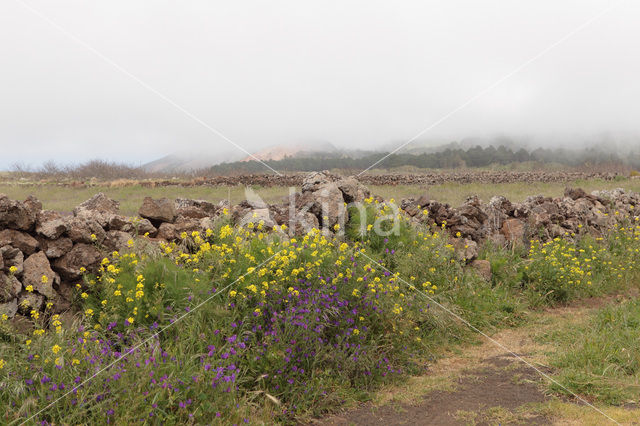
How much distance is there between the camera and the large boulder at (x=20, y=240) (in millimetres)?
4949

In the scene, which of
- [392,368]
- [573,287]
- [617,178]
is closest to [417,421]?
[392,368]

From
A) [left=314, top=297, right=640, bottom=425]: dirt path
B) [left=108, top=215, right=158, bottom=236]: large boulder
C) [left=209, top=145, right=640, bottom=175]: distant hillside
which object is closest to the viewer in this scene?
[left=314, top=297, right=640, bottom=425]: dirt path

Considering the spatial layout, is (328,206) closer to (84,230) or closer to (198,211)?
(198,211)

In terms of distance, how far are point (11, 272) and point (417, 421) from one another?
383cm

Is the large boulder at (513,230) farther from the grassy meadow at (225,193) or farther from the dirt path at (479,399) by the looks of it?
the grassy meadow at (225,193)

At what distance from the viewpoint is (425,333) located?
6188 millimetres

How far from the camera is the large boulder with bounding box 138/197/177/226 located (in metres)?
6.56

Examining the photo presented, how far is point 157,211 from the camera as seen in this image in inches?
261

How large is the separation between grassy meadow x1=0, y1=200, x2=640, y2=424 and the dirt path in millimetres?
171

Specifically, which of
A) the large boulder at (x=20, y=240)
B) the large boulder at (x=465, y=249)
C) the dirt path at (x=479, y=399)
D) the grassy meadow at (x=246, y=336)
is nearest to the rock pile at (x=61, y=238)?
the large boulder at (x=20, y=240)

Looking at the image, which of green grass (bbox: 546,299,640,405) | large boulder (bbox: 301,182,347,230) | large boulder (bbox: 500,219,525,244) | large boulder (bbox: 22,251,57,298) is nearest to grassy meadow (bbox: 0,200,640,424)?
green grass (bbox: 546,299,640,405)

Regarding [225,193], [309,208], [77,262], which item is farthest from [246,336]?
[225,193]

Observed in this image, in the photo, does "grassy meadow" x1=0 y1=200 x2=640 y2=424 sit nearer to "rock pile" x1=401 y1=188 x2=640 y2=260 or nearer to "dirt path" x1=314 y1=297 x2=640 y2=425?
"dirt path" x1=314 y1=297 x2=640 y2=425

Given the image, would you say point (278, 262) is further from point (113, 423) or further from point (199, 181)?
point (199, 181)
